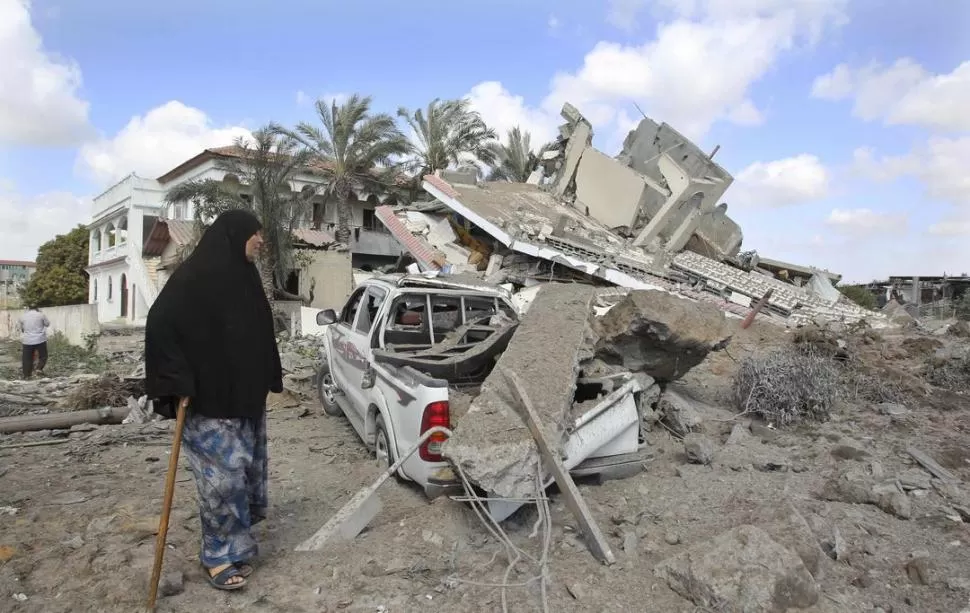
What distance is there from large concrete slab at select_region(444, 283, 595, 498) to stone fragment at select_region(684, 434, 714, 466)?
1390mm

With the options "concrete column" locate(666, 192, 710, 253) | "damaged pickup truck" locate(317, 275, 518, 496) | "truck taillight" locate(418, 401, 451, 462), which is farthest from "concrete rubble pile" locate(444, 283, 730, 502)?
"concrete column" locate(666, 192, 710, 253)

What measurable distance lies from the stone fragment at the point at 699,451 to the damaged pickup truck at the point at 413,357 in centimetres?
191

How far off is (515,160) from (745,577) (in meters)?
30.0

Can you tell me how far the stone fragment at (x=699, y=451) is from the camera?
5.49m

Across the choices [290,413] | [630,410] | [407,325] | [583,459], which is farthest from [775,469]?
[290,413]

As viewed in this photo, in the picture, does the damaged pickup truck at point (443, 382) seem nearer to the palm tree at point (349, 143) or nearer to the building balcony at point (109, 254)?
the palm tree at point (349, 143)

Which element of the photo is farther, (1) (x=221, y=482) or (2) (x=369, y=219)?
(2) (x=369, y=219)

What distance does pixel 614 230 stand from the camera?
73.2 ft

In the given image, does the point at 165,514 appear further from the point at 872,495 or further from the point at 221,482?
the point at 872,495

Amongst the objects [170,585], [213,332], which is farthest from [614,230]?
[170,585]

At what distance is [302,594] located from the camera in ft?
11.0

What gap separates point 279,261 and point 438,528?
66.8ft

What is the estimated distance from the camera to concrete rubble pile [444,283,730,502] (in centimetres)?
376

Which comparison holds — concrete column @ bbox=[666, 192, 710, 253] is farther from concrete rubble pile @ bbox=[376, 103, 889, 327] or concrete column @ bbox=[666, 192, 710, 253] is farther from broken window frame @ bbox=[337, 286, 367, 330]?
broken window frame @ bbox=[337, 286, 367, 330]
